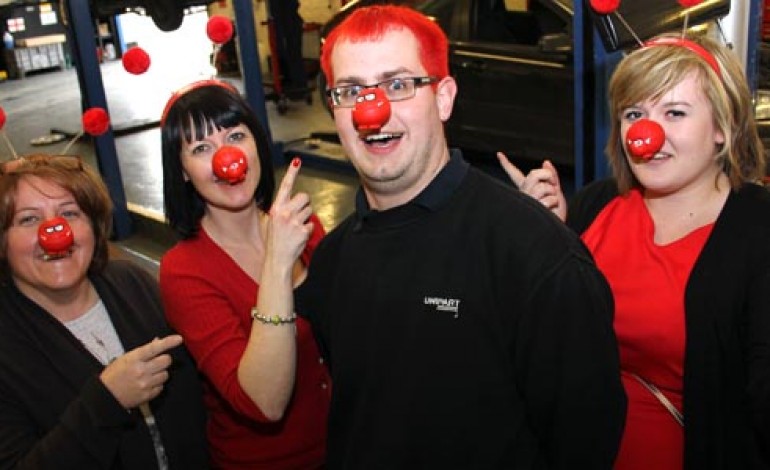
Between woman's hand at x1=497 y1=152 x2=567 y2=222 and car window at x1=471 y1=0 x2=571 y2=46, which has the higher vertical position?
car window at x1=471 y1=0 x2=571 y2=46

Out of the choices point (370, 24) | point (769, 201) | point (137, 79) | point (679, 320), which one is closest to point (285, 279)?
point (370, 24)

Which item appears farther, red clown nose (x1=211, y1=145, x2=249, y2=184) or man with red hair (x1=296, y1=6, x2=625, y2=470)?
red clown nose (x1=211, y1=145, x2=249, y2=184)

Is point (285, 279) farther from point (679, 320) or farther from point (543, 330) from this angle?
point (679, 320)

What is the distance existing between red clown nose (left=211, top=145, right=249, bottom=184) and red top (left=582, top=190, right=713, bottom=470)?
0.85 metres

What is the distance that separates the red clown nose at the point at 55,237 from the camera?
1.60 m

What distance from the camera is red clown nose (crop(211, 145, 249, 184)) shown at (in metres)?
1.67

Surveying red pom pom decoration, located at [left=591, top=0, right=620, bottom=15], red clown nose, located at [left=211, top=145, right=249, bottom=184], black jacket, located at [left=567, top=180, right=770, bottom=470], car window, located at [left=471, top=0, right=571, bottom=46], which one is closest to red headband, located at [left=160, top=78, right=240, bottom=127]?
red clown nose, located at [left=211, top=145, right=249, bottom=184]

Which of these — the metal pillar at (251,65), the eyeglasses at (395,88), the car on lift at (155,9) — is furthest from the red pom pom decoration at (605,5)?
the metal pillar at (251,65)

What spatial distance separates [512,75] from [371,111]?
3663mm

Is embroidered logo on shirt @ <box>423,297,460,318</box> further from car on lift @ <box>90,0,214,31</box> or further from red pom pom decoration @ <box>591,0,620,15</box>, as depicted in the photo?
car on lift @ <box>90,0,214,31</box>

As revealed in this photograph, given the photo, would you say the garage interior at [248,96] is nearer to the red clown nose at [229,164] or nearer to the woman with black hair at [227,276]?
the woman with black hair at [227,276]

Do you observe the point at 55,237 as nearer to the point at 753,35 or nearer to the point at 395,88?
the point at 395,88

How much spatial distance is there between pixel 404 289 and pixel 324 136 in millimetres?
5789

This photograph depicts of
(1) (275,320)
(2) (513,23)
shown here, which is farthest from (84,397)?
(2) (513,23)
